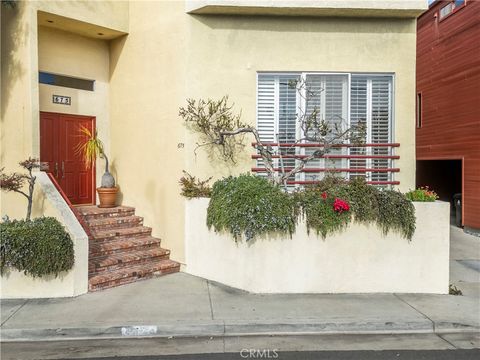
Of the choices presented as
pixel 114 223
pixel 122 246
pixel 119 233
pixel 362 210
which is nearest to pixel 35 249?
pixel 122 246

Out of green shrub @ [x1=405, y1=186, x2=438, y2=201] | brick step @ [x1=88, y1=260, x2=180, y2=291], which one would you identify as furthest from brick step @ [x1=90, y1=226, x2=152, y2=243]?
green shrub @ [x1=405, y1=186, x2=438, y2=201]

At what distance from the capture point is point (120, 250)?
308 inches

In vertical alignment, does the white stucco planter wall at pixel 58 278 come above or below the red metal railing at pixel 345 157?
below

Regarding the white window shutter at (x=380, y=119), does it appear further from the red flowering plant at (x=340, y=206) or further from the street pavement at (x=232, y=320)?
the street pavement at (x=232, y=320)

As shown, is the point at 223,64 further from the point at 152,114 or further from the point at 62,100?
the point at 62,100

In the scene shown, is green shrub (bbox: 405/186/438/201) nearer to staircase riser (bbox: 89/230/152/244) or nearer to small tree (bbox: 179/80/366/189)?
small tree (bbox: 179/80/366/189)

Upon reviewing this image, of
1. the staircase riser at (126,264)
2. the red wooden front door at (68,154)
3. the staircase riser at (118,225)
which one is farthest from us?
the red wooden front door at (68,154)

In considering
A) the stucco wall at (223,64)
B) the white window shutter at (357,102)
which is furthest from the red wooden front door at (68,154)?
the white window shutter at (357,102)

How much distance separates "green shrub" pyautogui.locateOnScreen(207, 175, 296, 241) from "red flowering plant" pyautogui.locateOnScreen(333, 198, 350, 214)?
681mm

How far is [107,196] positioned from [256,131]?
3.52 m

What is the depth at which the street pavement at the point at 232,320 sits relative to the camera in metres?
5.23

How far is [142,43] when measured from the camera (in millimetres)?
8906

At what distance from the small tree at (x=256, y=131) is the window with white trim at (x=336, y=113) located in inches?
4.7

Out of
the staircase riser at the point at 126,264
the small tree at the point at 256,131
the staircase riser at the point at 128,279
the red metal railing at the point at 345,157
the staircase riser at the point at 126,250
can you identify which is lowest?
the staircase riser at the point at 128,279
